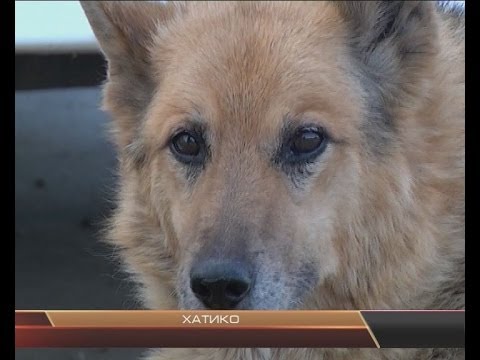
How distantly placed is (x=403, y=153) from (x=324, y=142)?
29 cm

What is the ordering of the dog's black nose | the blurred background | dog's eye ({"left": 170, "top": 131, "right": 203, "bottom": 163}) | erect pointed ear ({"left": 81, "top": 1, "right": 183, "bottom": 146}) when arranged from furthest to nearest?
the blurred background, erect pointed ear ({"left": 81, "top": 1, "right": 183, "bottom": 146}), dog's eye ({"left": 170, "top": 131, "right": 203, "bottom": 163}), the dog's black nose

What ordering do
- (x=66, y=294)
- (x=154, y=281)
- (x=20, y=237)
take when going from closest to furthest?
(x=154, y=281)
(x=66, y=294)
(x=20, y=237)

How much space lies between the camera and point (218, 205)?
212cm

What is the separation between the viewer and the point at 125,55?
2551 mm

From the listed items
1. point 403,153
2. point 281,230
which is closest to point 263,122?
point 281,230

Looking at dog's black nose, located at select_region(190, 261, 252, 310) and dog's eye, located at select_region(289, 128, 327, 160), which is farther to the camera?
dog's eye, located at select_region(289, 128, 327, 160)

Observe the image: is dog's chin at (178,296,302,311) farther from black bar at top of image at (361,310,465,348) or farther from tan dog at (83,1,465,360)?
black bar at top of image at (361,310,465,348)

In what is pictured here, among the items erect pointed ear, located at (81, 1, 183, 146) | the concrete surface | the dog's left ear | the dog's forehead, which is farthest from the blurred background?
the dog's left ear

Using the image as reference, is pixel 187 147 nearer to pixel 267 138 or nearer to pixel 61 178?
pixel 267 138

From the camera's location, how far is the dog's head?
2.09 m

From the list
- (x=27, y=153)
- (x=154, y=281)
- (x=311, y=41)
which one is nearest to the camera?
(x=311, y=41)

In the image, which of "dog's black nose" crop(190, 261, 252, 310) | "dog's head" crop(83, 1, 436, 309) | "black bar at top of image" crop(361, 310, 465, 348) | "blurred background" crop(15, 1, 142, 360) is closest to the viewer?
"black bar at top of image" crop(361, 310, 465, 348)
